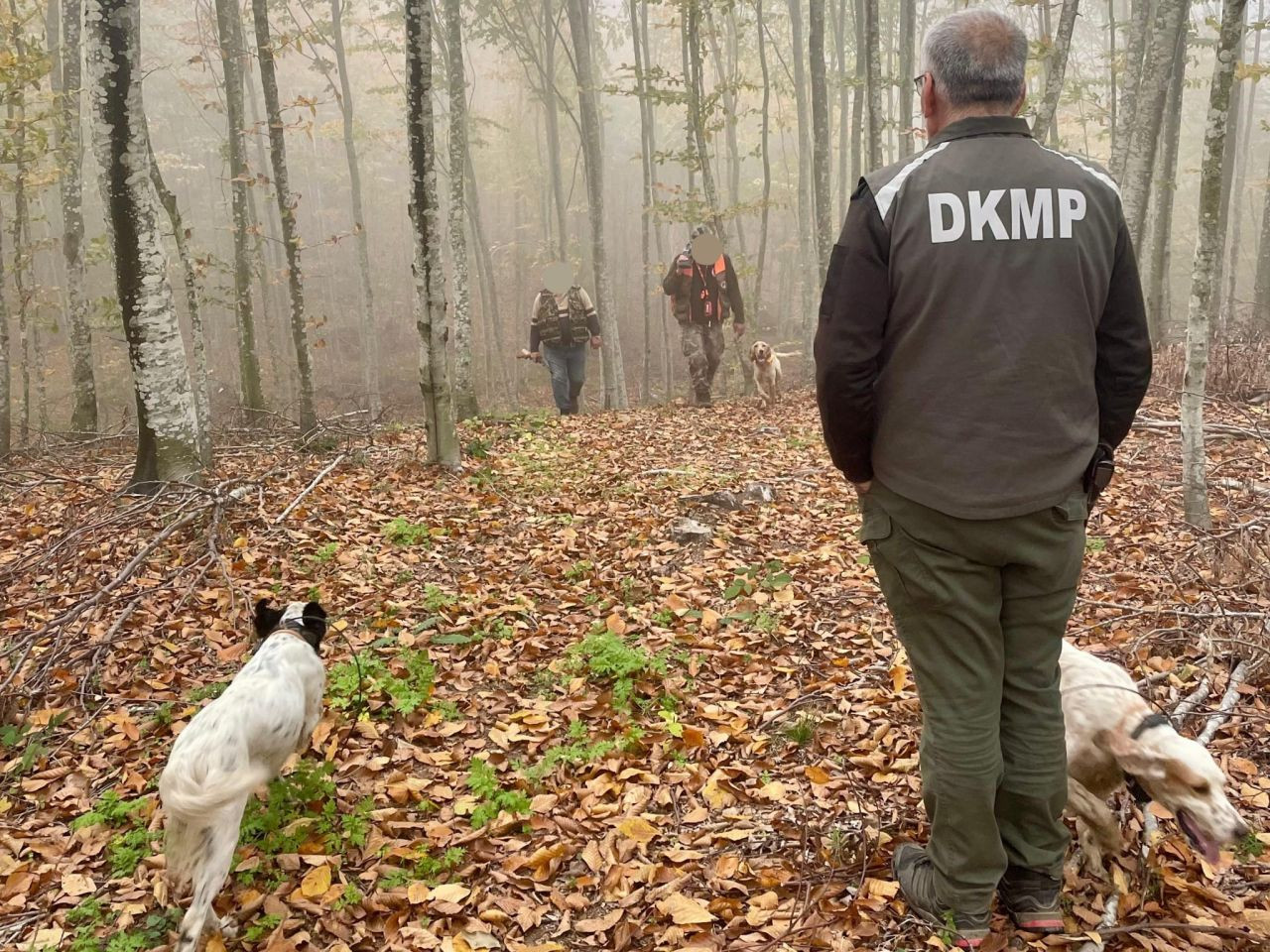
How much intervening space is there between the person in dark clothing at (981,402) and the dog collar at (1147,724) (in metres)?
0.35

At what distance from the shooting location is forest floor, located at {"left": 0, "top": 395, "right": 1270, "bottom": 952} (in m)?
2.81

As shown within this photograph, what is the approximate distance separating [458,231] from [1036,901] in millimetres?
11664

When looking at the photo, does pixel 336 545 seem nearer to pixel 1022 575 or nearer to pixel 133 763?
pixel 133 763

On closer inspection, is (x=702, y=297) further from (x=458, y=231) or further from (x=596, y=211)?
(x=458, y=231)

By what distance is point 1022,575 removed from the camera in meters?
2.21

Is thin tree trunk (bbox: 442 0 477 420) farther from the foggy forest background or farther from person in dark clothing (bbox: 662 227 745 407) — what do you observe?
person in dark clothing (bbox: 662 227 745 407)

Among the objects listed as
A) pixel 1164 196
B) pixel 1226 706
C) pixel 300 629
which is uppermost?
pixel 1164 196

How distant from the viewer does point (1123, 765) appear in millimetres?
2506

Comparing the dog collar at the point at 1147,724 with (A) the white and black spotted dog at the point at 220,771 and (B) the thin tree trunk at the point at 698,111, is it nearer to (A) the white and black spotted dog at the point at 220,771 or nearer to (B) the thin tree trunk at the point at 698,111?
(A) the white and black spotted dog at the point at 220,771

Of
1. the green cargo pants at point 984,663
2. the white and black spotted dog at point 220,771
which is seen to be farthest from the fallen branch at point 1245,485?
the white and black spotted dog at point 220,771

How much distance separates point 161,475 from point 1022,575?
6.24 meters

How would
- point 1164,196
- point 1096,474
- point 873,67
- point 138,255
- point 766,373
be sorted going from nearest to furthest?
point 1096,474
point 138,255
point 873,67
point 766,373
point 1164,196

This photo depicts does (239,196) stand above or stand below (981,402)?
above

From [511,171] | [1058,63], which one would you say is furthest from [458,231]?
[511,171]
